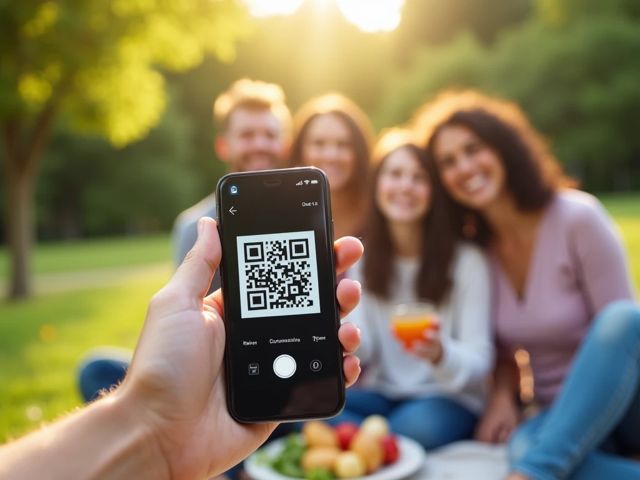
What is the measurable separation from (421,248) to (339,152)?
95cm

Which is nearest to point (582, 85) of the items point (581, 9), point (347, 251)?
point (581, 9)

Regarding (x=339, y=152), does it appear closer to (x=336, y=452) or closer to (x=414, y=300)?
(x=414, y=300)

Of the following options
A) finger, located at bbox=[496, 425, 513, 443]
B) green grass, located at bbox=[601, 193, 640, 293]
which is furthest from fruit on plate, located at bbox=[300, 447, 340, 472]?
green grass, located at bbox=[601, 193, 640, 293]

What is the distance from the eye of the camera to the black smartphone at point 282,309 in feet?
6.07

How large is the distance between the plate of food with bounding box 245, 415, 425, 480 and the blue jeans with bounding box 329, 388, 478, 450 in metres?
0.17

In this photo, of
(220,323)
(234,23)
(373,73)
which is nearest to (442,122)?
(220,323)

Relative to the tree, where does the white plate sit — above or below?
below

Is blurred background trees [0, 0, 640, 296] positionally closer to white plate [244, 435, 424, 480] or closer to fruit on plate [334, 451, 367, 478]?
white plate [244, 435, 424, 480]

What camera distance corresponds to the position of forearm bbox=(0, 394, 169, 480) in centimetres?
132

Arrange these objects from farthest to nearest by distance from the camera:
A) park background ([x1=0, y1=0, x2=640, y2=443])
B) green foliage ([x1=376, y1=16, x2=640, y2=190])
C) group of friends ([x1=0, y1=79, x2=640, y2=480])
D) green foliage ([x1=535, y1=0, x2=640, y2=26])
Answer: green foliage ([x1=535, y1=0, x2=640, y2=26]) < green foliage ([x1=376, y1=16, x2=640, y2=190]) < park background ([x1=0, y1=0, x2=640, y2=443]) < group of friends ([x1=0, y1=79, x2=640, y2=480])

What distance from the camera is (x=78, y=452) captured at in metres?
1.38

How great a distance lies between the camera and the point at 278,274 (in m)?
1.92

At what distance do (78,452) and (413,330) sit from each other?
1990 millimetres

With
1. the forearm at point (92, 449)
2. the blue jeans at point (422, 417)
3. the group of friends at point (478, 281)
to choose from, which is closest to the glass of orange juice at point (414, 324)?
the group of friends at point (478, 281)
